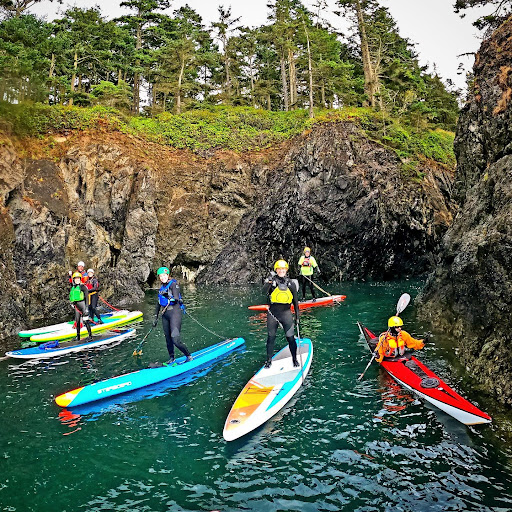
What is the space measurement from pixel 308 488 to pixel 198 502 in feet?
4.75

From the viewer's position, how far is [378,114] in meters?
31.6

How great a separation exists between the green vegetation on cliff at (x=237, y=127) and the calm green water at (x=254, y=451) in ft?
76.6

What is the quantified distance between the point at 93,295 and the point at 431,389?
13.2 metres

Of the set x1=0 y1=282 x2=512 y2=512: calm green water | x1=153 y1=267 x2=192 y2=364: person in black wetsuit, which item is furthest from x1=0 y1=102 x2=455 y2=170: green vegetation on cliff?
x1=0 y1=282 x2=512 y2=512: calm green water

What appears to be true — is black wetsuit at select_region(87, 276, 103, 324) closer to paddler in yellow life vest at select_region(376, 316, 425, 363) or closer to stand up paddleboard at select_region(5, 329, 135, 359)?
stand up paddleboard at select_region(5, 329, 135, 359)

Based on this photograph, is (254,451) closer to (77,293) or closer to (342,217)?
(77,293)

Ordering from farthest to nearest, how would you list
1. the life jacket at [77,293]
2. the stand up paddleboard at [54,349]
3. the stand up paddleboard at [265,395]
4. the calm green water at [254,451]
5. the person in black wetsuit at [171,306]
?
1. the life jacket at [77,293]
2. the stand up paddleboard at [54,349]
3. the person in black wetsuit at [171,306]
4. the stand up paddleboard at [265,395]
5. the calm green water at [254,451]

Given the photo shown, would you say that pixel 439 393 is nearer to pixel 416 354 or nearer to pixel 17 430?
pixel 416 354

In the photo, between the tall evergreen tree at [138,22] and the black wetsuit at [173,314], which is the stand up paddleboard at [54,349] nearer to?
the black wetsuit at [173,314]

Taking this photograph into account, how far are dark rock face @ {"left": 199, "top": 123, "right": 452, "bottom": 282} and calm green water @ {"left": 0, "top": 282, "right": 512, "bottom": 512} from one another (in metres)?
18.6

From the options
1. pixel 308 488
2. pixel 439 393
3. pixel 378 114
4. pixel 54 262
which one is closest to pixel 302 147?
pixel 378 114

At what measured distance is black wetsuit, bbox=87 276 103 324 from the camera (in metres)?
15.2

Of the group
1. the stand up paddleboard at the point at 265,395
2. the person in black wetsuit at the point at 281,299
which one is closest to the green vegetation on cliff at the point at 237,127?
the person in black wetsuit at the point at 281,299

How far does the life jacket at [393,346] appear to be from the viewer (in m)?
9.42
